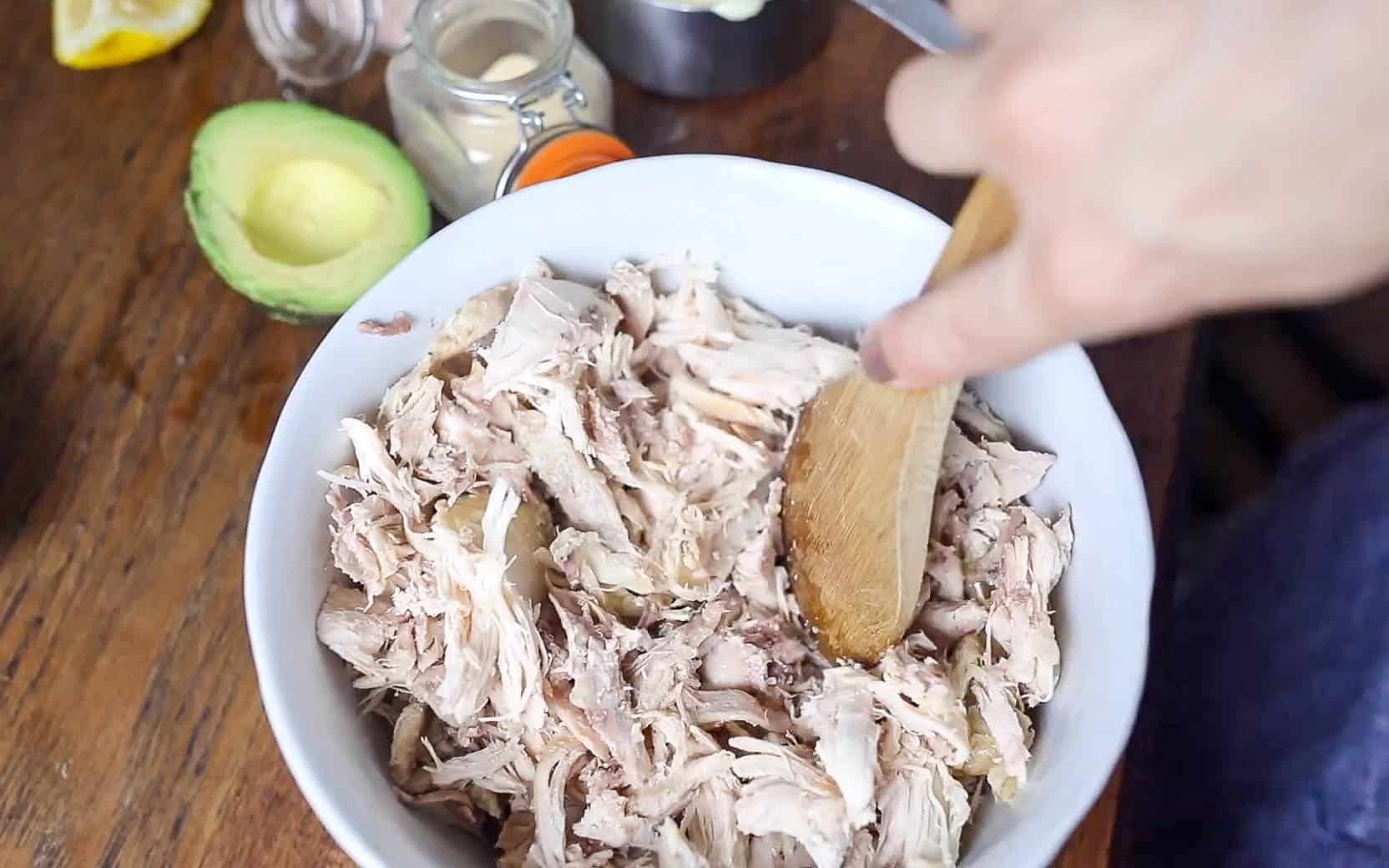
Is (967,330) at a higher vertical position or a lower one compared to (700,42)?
higher

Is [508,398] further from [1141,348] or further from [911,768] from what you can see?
[1141,348]

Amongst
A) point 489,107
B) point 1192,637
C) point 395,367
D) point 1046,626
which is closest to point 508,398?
point 395,367

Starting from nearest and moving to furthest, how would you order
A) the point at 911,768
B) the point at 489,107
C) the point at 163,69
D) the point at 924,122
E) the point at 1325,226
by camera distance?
the point at 1325,226
the point at 924,122
the point at 911,768
the point at 489,107
the point at 163,69

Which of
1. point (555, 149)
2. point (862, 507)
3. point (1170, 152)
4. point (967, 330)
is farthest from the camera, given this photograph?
point (555, 149)

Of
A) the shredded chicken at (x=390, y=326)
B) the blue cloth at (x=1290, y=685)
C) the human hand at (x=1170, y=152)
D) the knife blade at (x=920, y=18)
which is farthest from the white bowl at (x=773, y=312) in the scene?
the blue cloth at (x=1290, y=685)

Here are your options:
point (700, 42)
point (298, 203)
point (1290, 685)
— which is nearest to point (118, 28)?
point (298, 203)

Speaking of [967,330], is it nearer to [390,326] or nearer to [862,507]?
[862,507]
